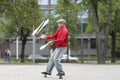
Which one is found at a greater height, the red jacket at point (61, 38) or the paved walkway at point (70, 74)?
the red jacket at point (61, 38)

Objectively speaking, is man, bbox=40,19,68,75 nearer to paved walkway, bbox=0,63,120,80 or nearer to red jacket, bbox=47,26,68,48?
red jacket, bbox=47,26,68,48

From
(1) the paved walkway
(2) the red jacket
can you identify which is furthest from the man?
(1) the paved walkway

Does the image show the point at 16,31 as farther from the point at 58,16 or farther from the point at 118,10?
the point at 118,10

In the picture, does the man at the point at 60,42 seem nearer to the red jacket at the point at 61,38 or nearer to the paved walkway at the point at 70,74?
the red jacket at the point at 61,38

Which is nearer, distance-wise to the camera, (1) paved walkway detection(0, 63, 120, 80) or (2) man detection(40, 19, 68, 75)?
(2) man detection(40, 19, 68, 75)

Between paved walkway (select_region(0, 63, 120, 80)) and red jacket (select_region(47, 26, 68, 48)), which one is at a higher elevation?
red jacket (select_region(47, 26, 68, 48))

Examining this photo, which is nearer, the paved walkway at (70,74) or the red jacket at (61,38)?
the red jacket at (61,38)

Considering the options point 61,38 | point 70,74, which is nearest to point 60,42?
point 61,38

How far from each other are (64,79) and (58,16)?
4538cm

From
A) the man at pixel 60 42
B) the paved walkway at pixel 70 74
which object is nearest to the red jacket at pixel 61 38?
the man at pixel 60 42

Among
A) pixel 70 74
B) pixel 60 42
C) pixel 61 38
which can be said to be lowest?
pixel 70 74

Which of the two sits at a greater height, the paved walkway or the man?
the man

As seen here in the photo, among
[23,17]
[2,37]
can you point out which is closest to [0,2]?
[23,17]

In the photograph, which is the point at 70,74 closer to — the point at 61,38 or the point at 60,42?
the point at 60,42
